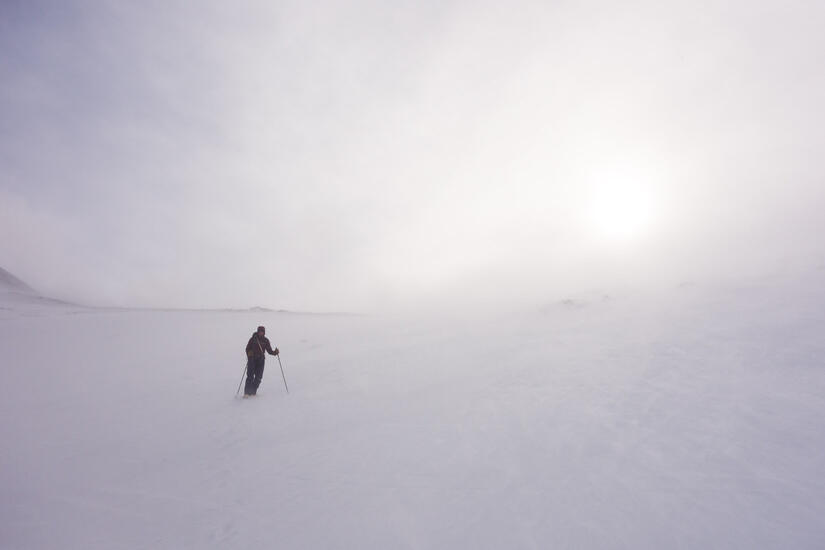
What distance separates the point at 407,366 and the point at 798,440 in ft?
34.9

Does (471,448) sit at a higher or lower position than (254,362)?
lower

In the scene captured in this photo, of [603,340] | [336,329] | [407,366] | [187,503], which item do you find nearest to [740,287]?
[603,340]

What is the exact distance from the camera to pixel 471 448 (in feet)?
21.6

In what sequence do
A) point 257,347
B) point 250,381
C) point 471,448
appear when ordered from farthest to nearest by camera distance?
1. point 257,347
2. point 250,381
3. point 471,448

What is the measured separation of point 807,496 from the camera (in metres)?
4.37

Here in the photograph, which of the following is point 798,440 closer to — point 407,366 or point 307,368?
point 407,366

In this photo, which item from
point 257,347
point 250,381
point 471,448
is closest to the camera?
point 471,448

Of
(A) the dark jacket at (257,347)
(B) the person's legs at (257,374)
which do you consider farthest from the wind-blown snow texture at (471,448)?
(A) the dark jacket at (257,347)

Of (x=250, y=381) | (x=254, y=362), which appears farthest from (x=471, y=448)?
(x=254, y=362)

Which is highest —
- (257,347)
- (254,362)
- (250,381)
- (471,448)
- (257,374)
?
(257,347)

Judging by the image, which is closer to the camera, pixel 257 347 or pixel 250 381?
pixel 250 381

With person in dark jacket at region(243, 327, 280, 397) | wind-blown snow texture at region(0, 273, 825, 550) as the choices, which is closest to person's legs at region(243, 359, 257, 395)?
person in dark jacket at region(243, 327, 280, 397)

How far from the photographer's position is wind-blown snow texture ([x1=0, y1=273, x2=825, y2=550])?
14.8ft

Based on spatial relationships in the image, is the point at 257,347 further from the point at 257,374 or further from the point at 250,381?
the point at 250,381
